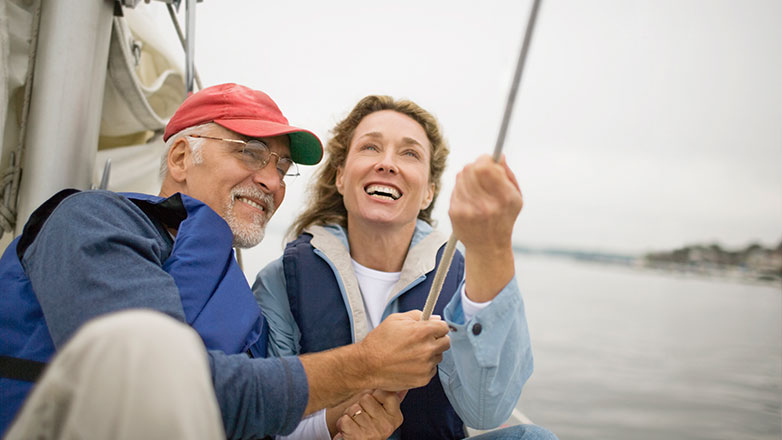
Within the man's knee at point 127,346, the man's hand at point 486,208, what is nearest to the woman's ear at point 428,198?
the man's hand at point 486,208

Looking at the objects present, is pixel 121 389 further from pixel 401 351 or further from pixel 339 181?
pixel 339 181

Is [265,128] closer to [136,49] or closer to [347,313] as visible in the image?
[347,313]

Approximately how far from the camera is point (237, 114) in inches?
71.3

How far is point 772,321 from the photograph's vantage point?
13.8 m

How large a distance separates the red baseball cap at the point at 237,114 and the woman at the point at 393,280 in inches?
13.6

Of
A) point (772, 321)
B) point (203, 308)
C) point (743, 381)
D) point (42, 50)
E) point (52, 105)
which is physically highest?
point (42, 50)

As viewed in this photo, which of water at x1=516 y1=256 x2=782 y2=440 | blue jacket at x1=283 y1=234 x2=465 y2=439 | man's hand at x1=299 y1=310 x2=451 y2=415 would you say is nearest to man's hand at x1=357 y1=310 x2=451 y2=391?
man's hand at x1=299 y1=310 x2=451 y2=415

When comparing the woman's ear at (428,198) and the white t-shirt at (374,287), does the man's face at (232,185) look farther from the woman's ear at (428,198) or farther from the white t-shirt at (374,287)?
the woman's ear at (428,198)

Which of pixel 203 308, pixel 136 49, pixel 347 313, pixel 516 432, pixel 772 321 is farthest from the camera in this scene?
pixel 772 321

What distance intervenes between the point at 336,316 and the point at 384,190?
523mm

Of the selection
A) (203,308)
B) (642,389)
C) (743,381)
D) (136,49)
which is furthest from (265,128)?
(743,381)

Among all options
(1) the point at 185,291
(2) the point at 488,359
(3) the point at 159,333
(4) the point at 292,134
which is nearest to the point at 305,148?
(4) the point at 292,134

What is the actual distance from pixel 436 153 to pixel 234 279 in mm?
1240

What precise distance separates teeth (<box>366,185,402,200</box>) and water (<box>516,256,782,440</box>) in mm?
3611
